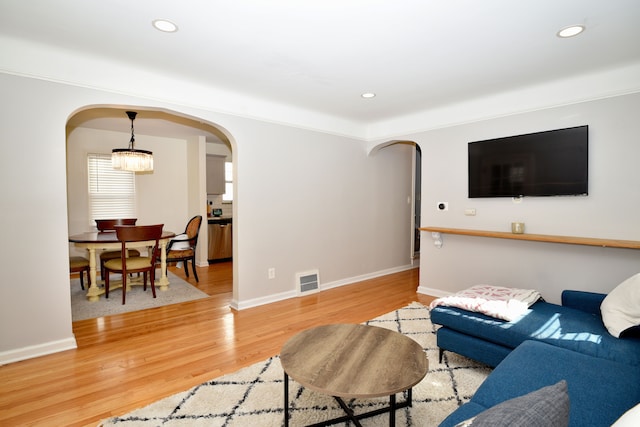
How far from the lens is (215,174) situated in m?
6.58

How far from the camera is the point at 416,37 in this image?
7.87 ft

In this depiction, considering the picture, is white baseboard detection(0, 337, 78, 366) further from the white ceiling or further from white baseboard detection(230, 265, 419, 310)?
the white ceiling

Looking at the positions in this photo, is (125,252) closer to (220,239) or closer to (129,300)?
(129,300)

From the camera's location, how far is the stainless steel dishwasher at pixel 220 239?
21.0 ft

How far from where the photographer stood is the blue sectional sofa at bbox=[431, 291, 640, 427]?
1411mm

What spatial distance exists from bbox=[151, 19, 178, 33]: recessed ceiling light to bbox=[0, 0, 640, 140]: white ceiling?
0.04 meters

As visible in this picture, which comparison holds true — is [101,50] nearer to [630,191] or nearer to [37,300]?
[37,300]

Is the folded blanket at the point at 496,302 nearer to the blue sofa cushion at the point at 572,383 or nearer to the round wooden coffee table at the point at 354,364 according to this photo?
the blue sofa cushion at the point at 572,383

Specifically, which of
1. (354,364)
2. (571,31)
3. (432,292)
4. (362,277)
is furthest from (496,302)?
(362,277)

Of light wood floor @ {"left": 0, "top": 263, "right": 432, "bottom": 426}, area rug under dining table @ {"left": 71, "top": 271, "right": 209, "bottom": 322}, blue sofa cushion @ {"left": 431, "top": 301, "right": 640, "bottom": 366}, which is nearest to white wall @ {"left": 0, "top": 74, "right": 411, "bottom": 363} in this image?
light wood floor @ {"left": 0, "top": 263, "right": 432, "bottom": 426}

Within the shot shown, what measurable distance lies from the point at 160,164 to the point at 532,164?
5909 millimetres

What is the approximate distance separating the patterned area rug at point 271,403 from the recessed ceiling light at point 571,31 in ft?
8.27

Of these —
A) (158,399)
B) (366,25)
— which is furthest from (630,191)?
(158,399)

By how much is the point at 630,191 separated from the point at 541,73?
4.37 feet
